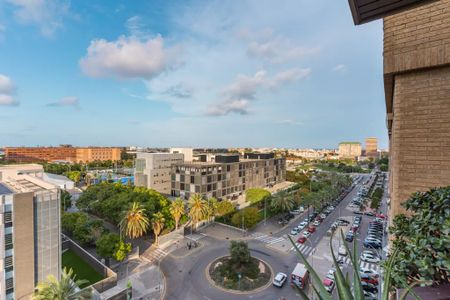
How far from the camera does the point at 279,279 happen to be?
1980 cm

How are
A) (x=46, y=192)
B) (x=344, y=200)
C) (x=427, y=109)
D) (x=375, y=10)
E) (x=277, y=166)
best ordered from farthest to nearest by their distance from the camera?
(x=277, y=166)
(x=344, y=200)
(x=46, y=192)
(x=427, y=109)
(x=375, y=10)

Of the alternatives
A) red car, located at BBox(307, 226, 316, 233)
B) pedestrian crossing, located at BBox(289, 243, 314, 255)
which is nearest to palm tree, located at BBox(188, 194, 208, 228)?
pedestrian crossing, located at BBox(289, 243, 314, 255)

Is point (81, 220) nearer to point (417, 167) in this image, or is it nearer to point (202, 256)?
point (202, 256)

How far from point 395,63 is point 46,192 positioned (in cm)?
2177

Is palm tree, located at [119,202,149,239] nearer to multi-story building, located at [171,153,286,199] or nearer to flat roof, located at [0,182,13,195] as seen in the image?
flat roof, located at [0,182,13,195]

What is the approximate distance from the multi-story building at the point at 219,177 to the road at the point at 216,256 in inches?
478

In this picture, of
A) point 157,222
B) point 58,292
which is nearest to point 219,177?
point 157,222

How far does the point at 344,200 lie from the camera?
49969mm

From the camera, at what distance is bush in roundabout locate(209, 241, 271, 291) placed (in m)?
19.9

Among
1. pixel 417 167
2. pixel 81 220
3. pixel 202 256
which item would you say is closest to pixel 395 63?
pixel 417 167

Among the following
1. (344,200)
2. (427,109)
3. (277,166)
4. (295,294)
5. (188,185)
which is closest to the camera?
(427,109)

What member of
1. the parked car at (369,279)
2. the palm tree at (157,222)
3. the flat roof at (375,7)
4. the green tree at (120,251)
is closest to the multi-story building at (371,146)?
the parked car at (369,279)

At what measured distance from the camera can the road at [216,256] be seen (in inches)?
735

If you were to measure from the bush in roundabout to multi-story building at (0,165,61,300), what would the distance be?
13627 millimetres
